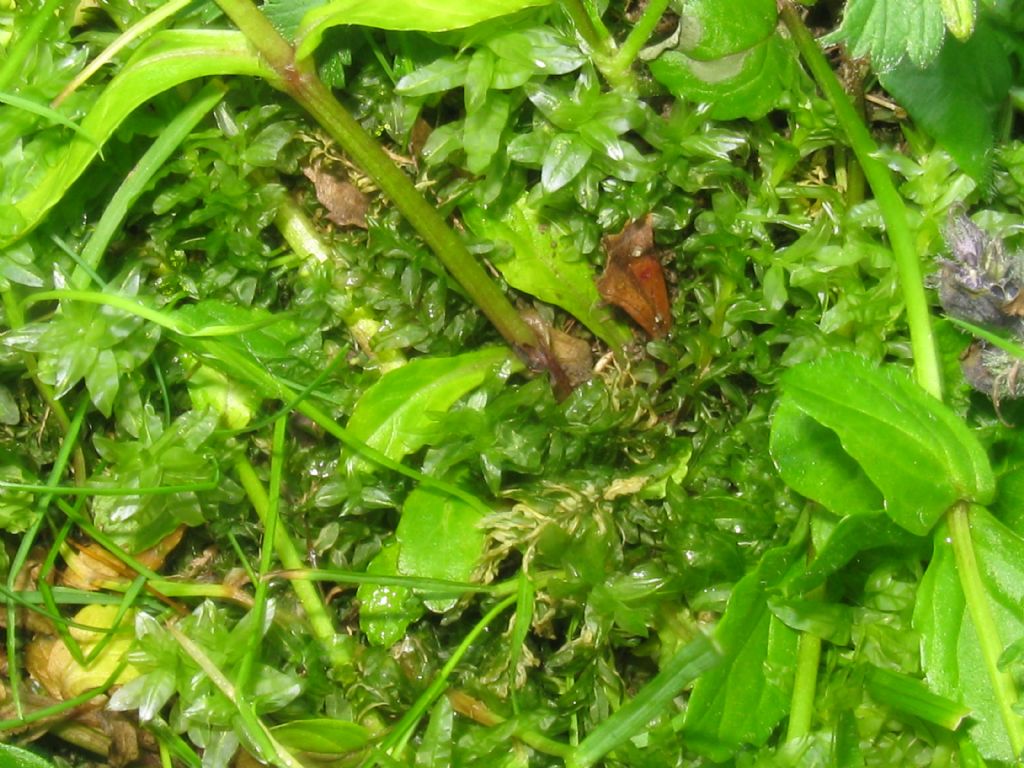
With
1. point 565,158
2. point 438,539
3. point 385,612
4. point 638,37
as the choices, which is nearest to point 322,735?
point 385,612

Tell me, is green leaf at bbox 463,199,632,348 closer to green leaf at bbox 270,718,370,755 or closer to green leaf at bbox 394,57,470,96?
green leaf at bbox 394,57,470,96

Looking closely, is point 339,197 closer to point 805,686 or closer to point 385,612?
point 385,612

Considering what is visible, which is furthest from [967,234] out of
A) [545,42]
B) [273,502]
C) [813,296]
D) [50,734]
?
[50,734]

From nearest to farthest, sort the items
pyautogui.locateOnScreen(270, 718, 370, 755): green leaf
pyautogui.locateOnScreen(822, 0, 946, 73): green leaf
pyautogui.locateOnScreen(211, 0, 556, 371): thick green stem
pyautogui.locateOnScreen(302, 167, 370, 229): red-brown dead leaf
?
Result: pyautogui.locateOnScreen(822, 0, 946, 73): green leaf < pyautogui.locateOnScreen(211, 0, 556, 371): thick green stem < pyautogui.locateOnScreen(270, 718, 370, 755): green leaf < pyautogui.locateOnScreen(302, 167, 370, 229): red-brown dead leaf

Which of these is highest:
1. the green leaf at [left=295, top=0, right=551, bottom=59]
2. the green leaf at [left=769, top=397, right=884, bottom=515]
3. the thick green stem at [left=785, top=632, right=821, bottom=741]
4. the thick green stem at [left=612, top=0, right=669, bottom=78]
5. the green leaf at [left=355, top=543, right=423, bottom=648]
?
the green leaf at [left=295, top=0, right=551, bottom=59]

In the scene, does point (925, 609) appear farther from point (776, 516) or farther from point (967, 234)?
point (967, 234)

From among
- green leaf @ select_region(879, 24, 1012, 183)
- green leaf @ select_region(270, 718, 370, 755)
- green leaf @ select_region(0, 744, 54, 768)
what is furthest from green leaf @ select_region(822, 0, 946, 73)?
green leaf @ select_region(0, 744, 54, 768)

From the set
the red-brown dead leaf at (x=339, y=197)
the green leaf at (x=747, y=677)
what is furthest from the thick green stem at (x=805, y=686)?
the red-brown dead leaf at (x=339, y=197)
